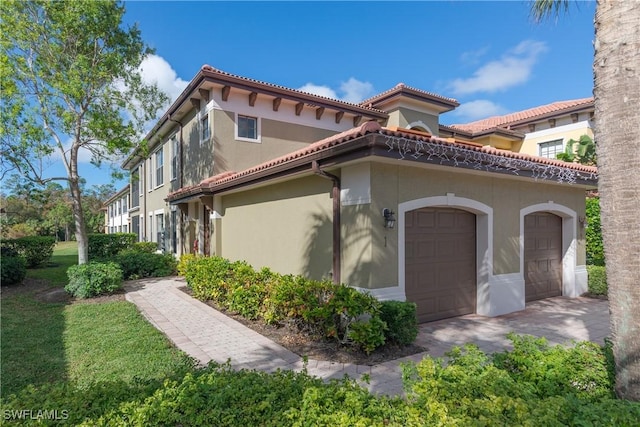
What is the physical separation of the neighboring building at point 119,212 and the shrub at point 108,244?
1257 centimetres

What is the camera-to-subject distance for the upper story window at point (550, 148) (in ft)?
61.7

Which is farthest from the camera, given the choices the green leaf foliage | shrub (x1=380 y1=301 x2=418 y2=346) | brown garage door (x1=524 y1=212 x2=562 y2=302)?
the green leaf foliage

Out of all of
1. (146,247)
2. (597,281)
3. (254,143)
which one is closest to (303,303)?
(254,143)

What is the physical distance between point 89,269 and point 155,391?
919 cm

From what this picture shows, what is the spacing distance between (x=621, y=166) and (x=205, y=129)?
12992mm

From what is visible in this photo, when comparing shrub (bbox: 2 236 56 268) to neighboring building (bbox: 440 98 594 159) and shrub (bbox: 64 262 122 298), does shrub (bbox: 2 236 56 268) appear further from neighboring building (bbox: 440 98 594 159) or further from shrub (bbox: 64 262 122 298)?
neighboring building (bbox: 440 98 594 159)

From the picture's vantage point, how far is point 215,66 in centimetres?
1209

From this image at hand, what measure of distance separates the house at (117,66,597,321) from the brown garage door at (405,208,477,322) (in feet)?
0.10

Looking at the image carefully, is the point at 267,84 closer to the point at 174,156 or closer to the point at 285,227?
the point at 285,227

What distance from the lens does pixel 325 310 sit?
19.2ft

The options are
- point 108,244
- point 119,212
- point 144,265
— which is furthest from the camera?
point 119,212

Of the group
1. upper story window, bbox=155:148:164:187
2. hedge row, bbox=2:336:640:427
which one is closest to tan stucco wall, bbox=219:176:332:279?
hedge row, bbox=2:336:640:427

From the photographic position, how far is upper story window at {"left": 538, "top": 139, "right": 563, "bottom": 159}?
18797mm

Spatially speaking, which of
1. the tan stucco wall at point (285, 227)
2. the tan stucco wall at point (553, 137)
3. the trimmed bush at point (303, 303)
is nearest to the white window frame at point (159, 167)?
the tan stucco wall at point (285, 227)
